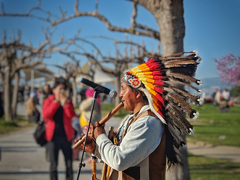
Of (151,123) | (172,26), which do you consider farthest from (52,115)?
(151,123)

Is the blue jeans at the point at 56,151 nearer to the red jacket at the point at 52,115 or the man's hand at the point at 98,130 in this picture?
the red jacket at the point at 52,115

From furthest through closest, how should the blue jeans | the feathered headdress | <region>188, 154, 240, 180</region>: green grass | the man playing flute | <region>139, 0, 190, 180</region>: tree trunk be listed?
<region>188, 154, 240, 180</region>: green grass, the blue jeans, <region>139, 0, 190, 180</region>: tree trunk, the feathered headdress, the man playing flute

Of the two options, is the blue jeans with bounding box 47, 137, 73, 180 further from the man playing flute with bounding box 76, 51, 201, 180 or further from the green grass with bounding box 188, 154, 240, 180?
the man playing flute with bounding box 76, 51, 201, 180

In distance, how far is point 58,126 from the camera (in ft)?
14.8

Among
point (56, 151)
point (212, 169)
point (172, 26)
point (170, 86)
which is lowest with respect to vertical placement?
point (212, 169)

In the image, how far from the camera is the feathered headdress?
1954mm

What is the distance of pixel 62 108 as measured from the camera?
460 cm

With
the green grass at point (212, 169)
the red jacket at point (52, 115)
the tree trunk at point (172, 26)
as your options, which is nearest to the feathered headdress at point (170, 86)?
the tree trunk at point (172, 26)

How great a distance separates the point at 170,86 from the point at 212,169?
13.8 feet

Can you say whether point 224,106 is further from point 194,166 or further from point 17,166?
point 17,166

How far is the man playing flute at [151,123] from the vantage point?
6.03 ft

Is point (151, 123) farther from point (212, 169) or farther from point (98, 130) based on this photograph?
point (212, 169)

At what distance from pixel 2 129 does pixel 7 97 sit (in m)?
2.16

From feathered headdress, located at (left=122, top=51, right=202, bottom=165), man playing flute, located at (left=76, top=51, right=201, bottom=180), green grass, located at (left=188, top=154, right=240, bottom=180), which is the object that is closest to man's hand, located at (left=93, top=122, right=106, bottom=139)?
man playing flute, located at (left=76, top=51, right=201, bottom=180)
